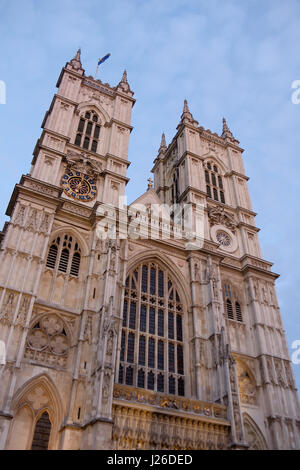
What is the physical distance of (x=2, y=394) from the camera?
16.5m

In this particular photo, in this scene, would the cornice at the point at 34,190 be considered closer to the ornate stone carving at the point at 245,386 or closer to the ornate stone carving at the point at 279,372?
the ornate stone carving at the point at 245,386

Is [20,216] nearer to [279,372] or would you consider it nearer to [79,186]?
[79,186]

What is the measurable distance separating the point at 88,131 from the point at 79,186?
21.2 feet

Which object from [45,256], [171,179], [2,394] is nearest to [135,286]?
[45,256]

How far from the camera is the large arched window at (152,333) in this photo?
68.8ft

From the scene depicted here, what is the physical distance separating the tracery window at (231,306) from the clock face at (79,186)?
10.8 m

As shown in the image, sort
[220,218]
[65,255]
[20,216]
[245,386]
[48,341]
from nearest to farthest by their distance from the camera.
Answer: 1. [48,341]
2. [20,216]
3. [65,255]
4. [245,386]
5. [220,218]

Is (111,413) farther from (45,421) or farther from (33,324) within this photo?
(33,324)

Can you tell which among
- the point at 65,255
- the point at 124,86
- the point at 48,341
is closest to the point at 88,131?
the point at 124,86

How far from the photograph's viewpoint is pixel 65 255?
23.0m

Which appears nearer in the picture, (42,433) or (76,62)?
(42,433)

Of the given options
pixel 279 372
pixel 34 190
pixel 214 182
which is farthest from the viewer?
pixel 214 182

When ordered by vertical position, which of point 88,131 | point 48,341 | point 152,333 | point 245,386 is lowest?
point 245,386
